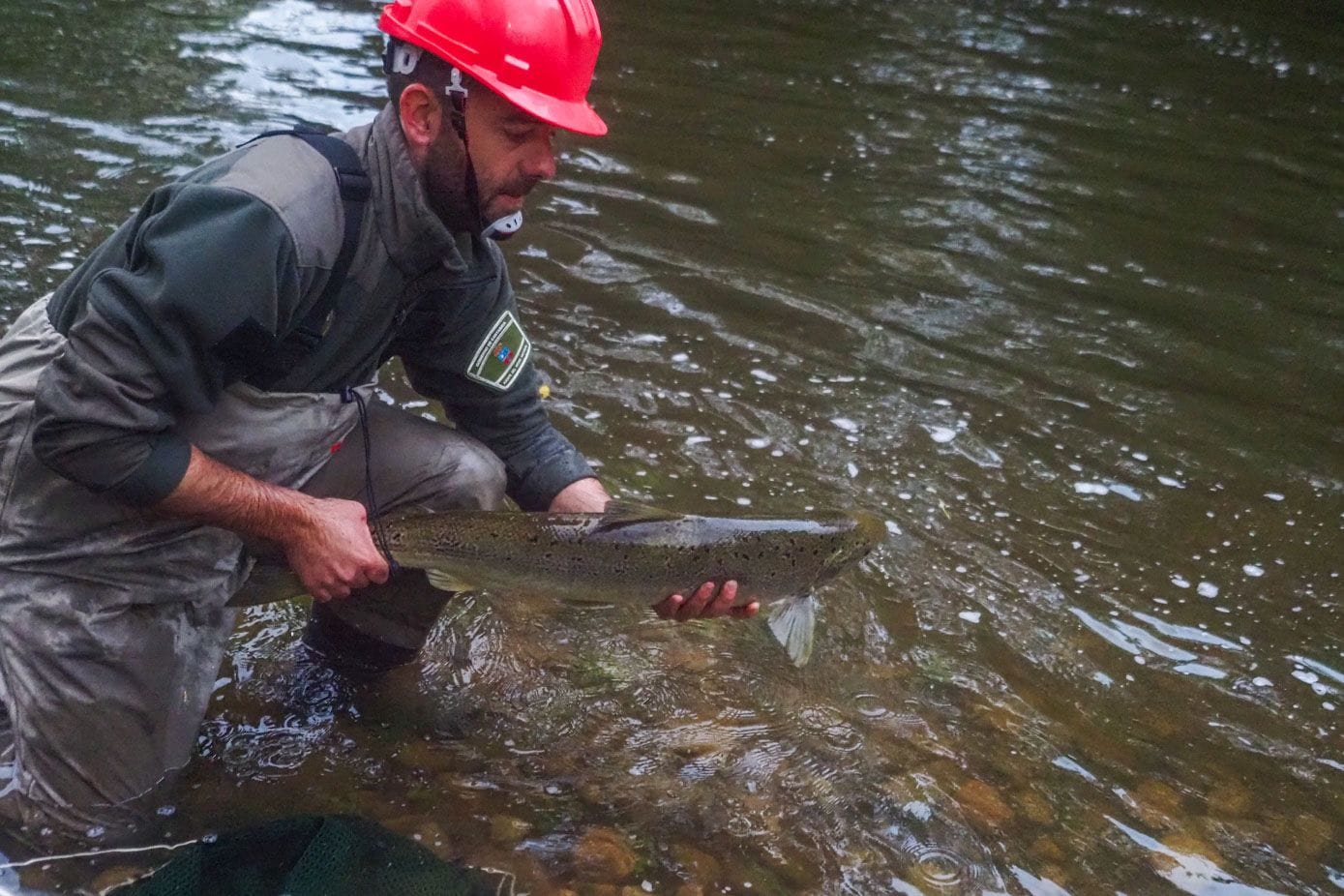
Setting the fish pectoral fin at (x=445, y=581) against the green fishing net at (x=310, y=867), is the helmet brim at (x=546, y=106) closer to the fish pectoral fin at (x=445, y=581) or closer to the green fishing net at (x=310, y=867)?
the fish pectoral fin at (x=445, y=581)

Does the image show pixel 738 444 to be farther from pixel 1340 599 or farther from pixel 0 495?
pixel 0 495

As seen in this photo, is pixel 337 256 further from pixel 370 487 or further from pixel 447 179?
pixel 370 487

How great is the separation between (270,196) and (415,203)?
0.44 m

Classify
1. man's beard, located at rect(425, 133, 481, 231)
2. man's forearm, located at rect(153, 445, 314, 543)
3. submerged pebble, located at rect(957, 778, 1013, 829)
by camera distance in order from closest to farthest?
1. man's forearm, located at rect(153, 445, 314, 543)
2. man's beard, located at rect(425, 133, 481, 231)
3. submerged pebble, located at rect(957, 778, 1013, 829)

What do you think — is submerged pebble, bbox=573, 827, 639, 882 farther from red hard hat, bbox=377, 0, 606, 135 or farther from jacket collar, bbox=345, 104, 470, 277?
red hard hat, bbox=377, 0, 606, 135

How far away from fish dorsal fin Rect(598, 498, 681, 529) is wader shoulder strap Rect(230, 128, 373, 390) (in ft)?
3.01

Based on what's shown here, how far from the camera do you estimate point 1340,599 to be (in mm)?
5668

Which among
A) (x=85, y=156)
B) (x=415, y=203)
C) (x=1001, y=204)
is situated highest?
(x=415, y=203)

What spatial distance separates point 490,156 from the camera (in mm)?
3473

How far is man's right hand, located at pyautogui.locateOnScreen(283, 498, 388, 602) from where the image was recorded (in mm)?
3439

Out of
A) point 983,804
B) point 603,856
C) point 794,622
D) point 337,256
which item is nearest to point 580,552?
point 794,622

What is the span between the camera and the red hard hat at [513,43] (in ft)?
10.9

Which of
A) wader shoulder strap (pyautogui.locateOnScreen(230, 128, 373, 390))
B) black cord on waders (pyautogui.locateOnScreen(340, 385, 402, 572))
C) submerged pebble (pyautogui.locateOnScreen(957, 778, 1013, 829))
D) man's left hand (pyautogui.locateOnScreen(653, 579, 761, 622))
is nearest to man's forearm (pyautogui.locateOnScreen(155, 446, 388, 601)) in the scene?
black cord on waders (pyautogui.locateOnScreen(340, 385, 402, 572))

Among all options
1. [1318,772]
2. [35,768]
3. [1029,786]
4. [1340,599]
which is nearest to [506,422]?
[35,768]
